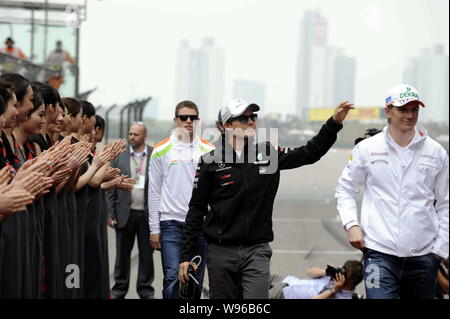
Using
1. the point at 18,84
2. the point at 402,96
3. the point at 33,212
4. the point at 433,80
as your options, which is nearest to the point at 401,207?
the point at 402,96

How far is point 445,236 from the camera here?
555 centimetres

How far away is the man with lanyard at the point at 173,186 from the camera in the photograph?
24.9 ft

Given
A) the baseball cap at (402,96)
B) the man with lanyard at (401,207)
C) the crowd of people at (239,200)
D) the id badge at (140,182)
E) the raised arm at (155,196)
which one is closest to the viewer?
the crowd of people at (239,200)

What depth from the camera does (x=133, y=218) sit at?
373 inches

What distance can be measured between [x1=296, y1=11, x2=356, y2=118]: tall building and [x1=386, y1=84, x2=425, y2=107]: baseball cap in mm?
9424

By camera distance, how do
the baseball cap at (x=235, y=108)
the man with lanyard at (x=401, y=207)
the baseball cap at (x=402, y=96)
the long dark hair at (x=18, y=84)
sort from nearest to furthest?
1. the long dark hair at (x=18, y=84)
2. the man with lanyard at (x=401, y=207)
3. the baseball cap at (x=402, y=96)
4. the baseball cap at (x=235, y=108)

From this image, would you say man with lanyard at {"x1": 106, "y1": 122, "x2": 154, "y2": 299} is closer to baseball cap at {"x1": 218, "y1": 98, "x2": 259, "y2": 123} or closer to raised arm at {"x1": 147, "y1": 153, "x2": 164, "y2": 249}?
raised arm at {"x1": 147, "y1": 153, "x2": 164, "y2": 249}

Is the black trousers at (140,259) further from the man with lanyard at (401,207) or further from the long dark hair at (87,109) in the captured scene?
the man with lanyard at (401,207)

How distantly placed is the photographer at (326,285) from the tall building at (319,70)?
7.20m

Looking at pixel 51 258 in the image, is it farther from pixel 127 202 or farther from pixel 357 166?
pixel 127 202

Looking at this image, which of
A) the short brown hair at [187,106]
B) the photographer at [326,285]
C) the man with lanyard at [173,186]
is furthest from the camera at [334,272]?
the short brown hair at [187,106]

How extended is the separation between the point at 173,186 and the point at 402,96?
2.65 metres
